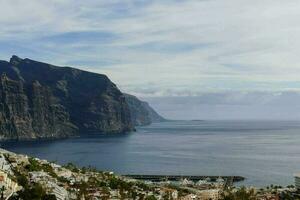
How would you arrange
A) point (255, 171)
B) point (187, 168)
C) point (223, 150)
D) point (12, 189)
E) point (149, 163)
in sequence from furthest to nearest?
point (223, 150), point (149, 163), point (187, 168), point (255, 171), point (12, 189)

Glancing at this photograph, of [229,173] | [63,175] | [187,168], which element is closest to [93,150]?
[187,168]

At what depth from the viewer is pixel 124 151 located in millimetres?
197500

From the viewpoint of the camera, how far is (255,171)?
458 ft

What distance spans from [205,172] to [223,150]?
53.1 metres

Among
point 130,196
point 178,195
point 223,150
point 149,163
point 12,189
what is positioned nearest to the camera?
point 12,189

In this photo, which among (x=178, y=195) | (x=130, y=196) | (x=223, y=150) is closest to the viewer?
(x=130, y=196)

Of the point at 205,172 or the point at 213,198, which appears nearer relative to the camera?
the point at 213,198

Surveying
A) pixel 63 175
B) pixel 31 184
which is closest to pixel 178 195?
pixel 63 175

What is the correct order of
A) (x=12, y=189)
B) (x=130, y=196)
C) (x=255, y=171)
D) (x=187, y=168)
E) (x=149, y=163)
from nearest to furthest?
1. (x=12, y=189)
2. (x=130, y=196)
3. (x=255, y=171)
4. (x=187, y=168)
5. (x=149, y=163)

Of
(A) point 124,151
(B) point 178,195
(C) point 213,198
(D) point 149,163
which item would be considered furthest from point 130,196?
(A) point 124,151

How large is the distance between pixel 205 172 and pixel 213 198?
58143 millimetres

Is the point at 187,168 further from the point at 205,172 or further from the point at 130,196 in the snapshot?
the point at 130,196

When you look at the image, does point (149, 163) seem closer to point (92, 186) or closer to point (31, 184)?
point (92, 186)

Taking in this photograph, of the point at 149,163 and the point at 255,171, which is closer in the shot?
the point at 255,171
